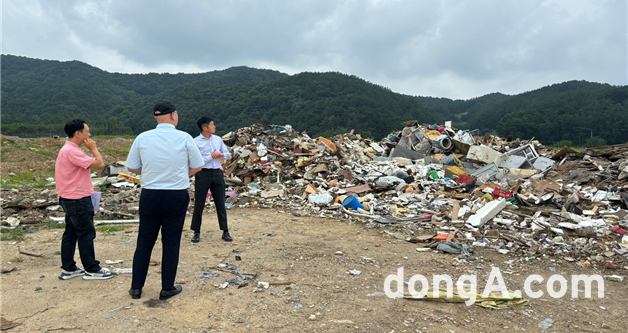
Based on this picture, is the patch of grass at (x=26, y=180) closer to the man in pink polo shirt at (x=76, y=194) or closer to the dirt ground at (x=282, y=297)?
the dirt ground at (x=282, y=297)

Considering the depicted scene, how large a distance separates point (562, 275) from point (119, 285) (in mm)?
4689

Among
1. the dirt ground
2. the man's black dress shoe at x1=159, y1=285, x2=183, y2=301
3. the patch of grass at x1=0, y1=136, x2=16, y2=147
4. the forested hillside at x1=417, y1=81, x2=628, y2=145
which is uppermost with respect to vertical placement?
the forested hillside at x1=417, y1=81, x2=628, y2=145

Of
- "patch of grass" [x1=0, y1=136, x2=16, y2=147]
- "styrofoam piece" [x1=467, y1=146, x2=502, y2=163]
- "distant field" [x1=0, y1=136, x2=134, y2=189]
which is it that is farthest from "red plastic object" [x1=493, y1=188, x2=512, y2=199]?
"patch of grass" [x1=0, y1=136, x2=16, y2=147]

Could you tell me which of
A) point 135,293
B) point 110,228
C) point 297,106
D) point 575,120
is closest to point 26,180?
point 110,228

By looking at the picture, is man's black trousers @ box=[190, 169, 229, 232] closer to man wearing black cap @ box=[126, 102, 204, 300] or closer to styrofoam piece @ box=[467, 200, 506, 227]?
man wearing black cap @ box=[126, 102, 204, 300]

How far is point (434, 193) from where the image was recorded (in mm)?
8070

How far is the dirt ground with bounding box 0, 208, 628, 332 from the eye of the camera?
2.53 meters

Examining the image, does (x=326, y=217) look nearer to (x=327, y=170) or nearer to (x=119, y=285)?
(x=327, y=170)

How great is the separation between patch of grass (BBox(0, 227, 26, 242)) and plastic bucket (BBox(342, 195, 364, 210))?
17.2 feet

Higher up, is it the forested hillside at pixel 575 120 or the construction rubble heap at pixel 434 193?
the forested hillside at pixel 575 120

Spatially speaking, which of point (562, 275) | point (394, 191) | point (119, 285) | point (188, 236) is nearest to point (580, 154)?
point (394, 191)

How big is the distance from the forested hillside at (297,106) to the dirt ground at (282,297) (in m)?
34.1

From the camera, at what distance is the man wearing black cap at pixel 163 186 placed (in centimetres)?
267

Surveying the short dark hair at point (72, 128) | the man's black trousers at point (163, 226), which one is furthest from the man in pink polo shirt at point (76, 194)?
the man's black trousers at point (163, 226)
